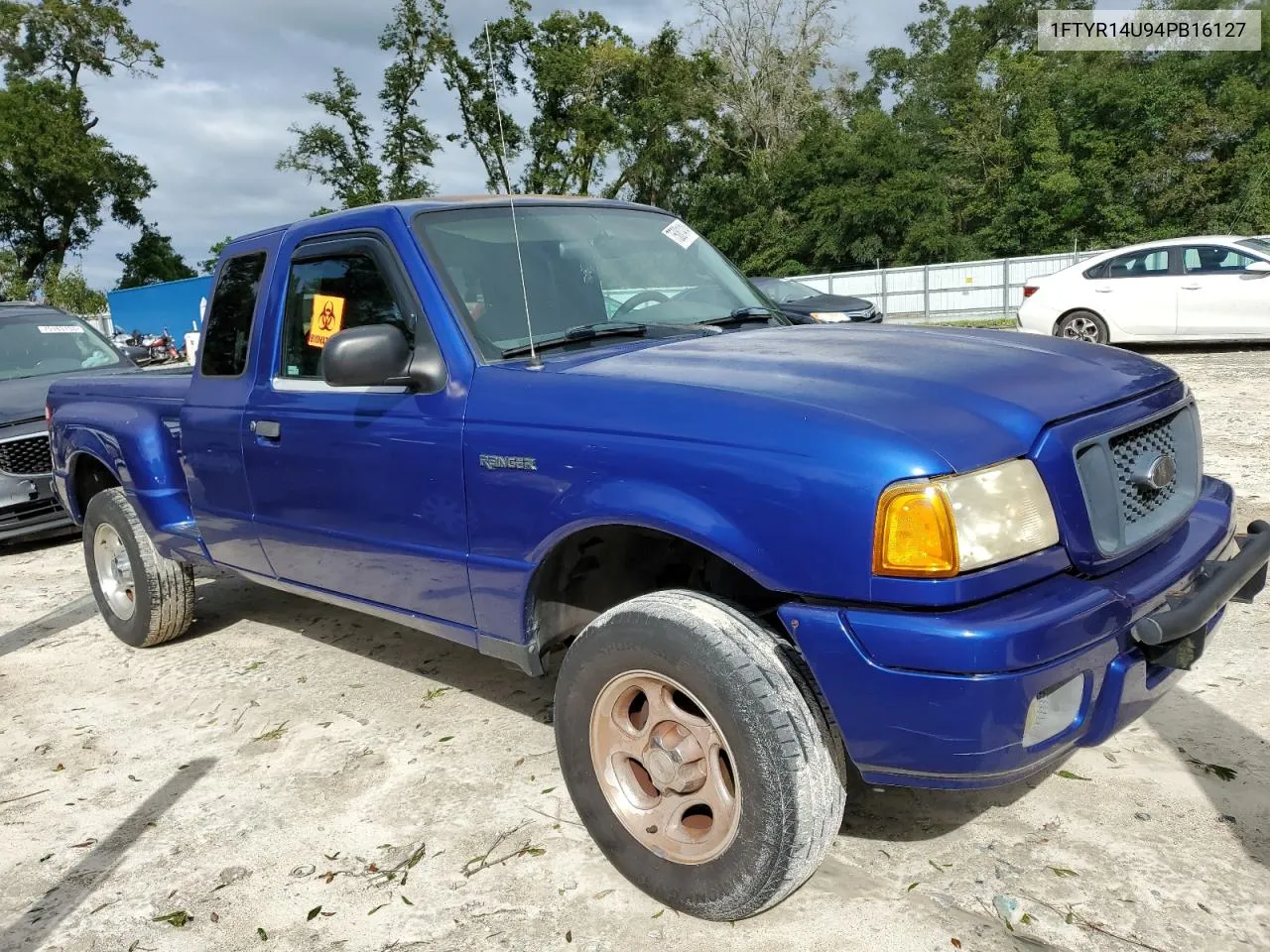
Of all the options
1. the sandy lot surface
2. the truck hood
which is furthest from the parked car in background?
the truck hood

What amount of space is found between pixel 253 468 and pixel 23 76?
159ft

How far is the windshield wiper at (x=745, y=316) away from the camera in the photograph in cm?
351

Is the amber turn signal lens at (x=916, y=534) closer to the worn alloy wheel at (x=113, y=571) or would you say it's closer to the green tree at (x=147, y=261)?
the worn alloy wheel at (x=113, y=571)

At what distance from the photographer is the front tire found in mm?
2279

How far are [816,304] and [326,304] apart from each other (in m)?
10.5

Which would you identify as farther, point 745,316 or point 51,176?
point 51,176

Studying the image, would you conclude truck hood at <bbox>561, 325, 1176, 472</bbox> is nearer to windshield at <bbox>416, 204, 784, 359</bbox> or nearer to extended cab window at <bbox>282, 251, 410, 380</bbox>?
windshield at <bbox>416, 204, 784, 359</bbox>

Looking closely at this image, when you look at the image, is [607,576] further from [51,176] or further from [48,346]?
[51,176]

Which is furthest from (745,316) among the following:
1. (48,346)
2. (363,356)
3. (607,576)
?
(48,346)

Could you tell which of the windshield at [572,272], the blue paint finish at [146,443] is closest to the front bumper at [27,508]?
the blue paint finish at [146,443]

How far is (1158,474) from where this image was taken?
2.51 m

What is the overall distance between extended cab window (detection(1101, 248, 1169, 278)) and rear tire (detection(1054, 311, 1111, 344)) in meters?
0.56

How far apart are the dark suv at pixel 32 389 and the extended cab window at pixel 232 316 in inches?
122

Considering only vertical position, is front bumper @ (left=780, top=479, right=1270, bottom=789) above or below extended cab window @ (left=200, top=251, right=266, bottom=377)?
below
